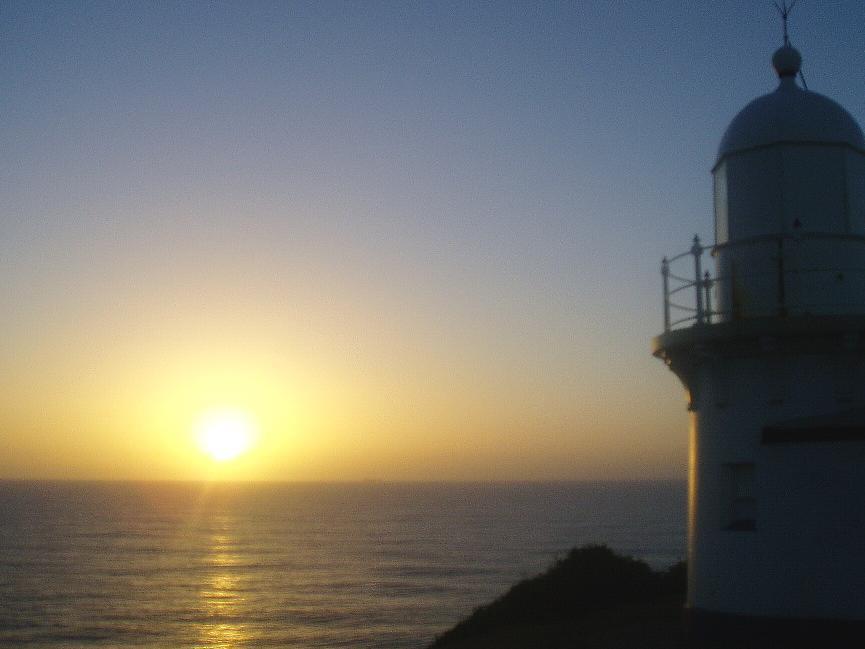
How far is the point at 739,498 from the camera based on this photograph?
1151 centimetres

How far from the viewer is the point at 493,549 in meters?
80.9

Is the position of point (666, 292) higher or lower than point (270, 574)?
higher

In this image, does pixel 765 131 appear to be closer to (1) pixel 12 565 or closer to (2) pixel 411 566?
(2) pixel 411 566

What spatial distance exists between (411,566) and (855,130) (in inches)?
2352

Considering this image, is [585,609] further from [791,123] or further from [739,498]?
[791,123]

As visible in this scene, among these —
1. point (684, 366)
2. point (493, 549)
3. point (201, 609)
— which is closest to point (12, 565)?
point (201, 609)

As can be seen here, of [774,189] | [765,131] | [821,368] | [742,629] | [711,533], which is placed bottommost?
[742,629]

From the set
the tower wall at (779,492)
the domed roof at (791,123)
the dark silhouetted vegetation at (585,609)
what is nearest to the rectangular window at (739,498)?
the tower wall at (779,492)

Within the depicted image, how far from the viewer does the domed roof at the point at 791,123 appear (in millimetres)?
11492

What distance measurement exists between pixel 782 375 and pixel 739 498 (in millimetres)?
1733

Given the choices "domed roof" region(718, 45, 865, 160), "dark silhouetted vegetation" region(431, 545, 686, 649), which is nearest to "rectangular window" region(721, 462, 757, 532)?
"dark silhouetted vegetation" region(431, 545, 686, 649)

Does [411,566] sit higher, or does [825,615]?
[825,615]

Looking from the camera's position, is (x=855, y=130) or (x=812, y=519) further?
(x=855, y=130)


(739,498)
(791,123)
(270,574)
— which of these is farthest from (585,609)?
(270,574)
